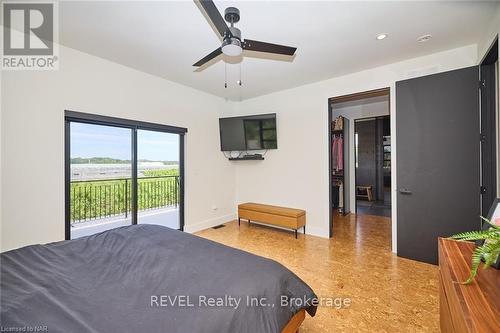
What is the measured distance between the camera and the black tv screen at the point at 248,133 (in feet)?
14.3

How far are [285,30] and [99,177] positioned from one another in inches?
127

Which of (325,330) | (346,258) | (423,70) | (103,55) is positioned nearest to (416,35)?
(423,70)

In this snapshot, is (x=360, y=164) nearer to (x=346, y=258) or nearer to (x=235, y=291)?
(x=346, y=258)

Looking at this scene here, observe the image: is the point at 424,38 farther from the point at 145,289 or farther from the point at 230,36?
the point at 145,289

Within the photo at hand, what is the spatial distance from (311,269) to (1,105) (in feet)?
12.4

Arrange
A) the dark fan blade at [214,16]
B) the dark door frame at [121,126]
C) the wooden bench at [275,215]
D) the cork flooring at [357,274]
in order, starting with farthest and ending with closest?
1. the wooden bench at [275,215]
2. the dark door frame at [121,126]
3. the cork flooring at [357,274]
4. the dark fan blade at [214,16]

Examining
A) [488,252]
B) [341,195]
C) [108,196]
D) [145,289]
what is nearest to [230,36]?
[145,289]

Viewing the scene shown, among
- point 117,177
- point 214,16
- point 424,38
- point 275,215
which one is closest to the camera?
point 214,16

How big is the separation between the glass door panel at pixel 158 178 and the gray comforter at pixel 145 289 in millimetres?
2068

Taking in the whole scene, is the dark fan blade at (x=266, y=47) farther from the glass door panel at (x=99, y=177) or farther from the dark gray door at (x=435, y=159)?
the glass door panel at (x=99, y=177)

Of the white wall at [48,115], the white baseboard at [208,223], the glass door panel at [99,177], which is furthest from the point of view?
the white baseboard at [208,223]

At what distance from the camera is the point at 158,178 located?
13.3 feet

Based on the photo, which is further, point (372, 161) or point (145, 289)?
point (372, 161)

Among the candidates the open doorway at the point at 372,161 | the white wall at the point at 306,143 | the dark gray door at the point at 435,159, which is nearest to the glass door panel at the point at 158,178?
the white wall at the point at 306,143
